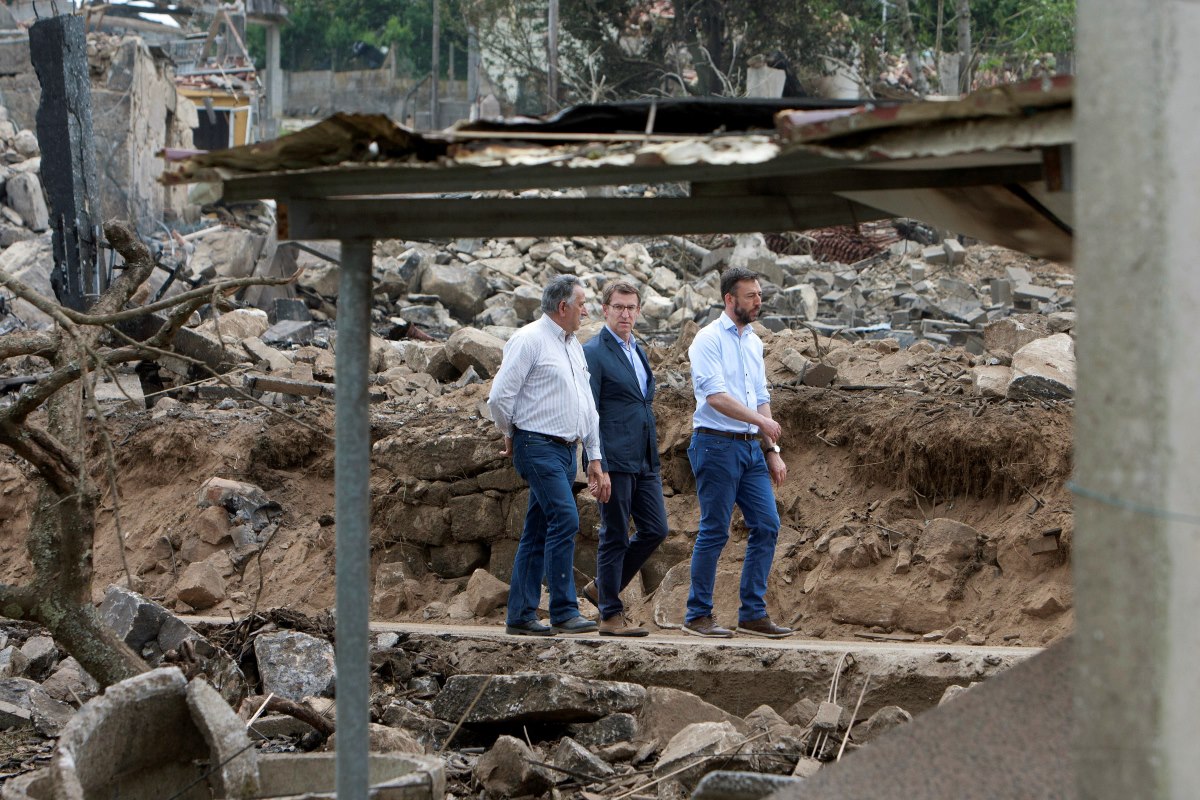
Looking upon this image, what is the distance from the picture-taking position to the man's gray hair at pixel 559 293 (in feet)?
24.5

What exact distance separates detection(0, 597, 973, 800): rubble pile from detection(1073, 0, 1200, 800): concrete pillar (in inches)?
112

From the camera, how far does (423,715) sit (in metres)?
6.94

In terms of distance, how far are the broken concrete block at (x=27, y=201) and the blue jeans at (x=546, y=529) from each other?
58.8ft

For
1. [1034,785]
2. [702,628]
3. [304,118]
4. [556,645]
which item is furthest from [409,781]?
[304,118]

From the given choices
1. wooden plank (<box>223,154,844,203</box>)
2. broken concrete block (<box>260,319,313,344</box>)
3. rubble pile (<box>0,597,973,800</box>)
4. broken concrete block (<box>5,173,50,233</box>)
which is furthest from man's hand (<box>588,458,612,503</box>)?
broken concrete block (<box>5,173,50,233</box>)

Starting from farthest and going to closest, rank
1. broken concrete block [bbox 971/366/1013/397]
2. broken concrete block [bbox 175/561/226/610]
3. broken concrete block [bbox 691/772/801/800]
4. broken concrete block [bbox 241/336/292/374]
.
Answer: broken concrete block [bbox 241/336/292/374] < broken concrete block [bbox 971/366/1013/397] < broken concrete block [bbox 175/561/226/610] < broken concrete block [bbox 691/772/801/800]

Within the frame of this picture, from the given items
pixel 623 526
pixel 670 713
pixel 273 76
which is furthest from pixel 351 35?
pixel 670 713

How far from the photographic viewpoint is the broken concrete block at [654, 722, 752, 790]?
224 inches

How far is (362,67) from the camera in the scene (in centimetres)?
4891

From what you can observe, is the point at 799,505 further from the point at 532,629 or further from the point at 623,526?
the point at 532,629

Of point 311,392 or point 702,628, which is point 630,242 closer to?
point 311,392

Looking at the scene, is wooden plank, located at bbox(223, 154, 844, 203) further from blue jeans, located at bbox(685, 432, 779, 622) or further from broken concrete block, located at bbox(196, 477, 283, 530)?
broken concrete block, located at bbox(196, 477, 283, 530)

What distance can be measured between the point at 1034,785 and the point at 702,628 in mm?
5098

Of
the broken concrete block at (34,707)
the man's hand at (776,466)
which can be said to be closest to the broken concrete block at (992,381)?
the man's hand at (776,466)
